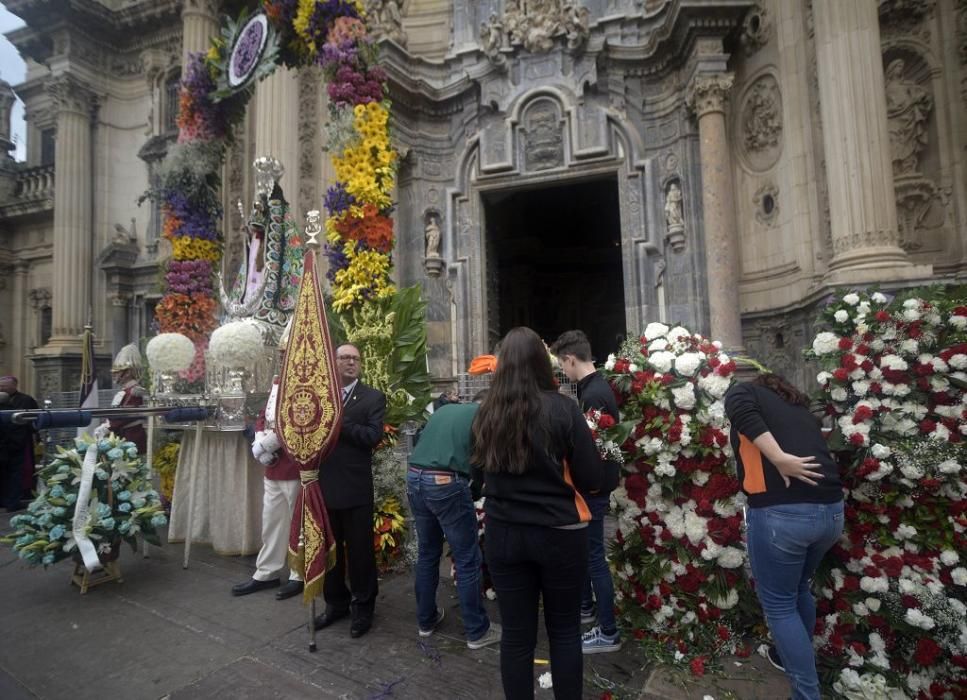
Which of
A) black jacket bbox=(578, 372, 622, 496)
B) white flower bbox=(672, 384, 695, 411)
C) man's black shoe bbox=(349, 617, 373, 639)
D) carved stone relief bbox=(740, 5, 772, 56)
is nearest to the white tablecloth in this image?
man's black shoe bbox=(349, 617, 373, 639)

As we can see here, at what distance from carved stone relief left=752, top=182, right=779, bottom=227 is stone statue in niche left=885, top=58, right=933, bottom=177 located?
1728 mm

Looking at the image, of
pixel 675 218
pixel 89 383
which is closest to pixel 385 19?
pixel 675 218

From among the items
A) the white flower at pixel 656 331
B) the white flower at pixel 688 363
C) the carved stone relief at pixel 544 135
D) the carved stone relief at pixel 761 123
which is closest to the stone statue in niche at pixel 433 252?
the carved stone relief at pixel 544 135

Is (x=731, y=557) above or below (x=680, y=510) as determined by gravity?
below

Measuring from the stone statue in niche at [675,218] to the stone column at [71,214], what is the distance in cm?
1622

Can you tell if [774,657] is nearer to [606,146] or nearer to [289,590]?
[289,590]

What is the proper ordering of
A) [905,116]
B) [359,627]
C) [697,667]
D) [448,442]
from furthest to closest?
[905,116] < [359,627] < [448,442] < [697,667]

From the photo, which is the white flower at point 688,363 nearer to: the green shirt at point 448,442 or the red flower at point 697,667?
the green shirt at point 448,442

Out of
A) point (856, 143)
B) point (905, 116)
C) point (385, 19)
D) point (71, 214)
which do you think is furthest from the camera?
point (71, 214)

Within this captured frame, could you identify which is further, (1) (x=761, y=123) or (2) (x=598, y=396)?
(1) (x=761, y=123)

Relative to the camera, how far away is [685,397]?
132 inches

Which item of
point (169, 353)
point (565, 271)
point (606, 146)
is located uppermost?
point (606, 146)

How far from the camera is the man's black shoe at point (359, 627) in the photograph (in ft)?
11.7

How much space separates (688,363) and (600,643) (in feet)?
6.23
